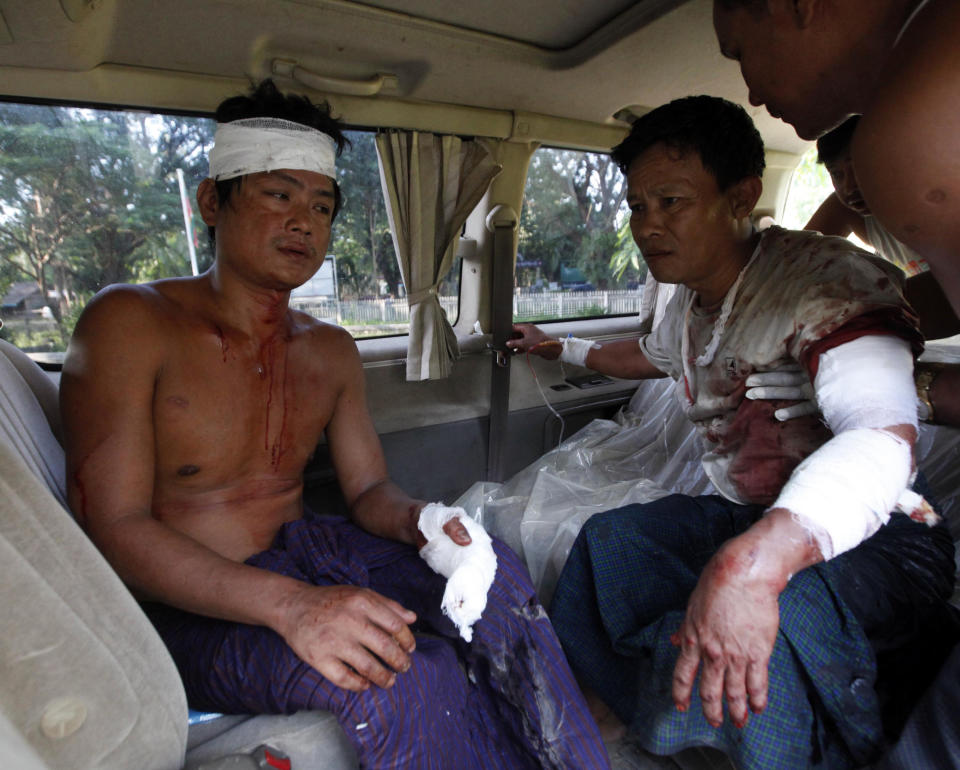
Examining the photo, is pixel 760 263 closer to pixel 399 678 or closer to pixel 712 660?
pixel 712 660

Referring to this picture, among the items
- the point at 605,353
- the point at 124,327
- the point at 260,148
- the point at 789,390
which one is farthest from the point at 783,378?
the point at 124,327

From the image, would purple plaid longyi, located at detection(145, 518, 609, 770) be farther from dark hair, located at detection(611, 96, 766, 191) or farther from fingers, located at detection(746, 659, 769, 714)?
dark hair, located at detection(611, 96, 766, 191)

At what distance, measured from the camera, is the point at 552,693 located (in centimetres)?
134

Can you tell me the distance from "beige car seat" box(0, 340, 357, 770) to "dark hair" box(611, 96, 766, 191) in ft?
5.67

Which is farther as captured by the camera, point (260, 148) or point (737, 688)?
point (260, 148)

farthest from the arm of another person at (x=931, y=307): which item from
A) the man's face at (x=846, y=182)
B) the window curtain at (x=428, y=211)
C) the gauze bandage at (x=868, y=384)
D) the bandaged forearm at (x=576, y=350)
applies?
the window curtain at (x=428, y=211)

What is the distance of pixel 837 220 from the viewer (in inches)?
83.0

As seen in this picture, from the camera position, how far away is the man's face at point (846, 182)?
155 centimetres

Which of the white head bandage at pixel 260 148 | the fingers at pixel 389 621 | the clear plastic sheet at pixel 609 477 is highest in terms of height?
the white head bandage at pixel 260 148

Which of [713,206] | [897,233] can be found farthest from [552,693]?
[713,206]

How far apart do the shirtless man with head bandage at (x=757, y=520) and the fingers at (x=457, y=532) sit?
0.46m

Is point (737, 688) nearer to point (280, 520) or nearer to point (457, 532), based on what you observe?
point (457, 532)

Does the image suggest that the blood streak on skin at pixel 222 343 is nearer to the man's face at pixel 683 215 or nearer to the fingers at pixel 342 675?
the fingers at pixel 342 675

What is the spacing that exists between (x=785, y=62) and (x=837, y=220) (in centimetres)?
121
